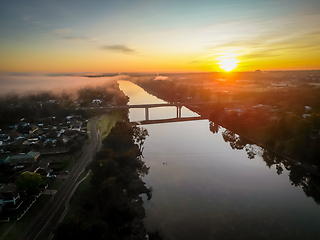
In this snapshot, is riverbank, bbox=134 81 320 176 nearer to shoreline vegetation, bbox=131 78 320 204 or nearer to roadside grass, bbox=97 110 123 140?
shoreline vegetation, bbox=131 78 320 204

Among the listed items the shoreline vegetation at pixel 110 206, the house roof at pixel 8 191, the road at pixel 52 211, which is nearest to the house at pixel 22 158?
the road at pixel 52 211

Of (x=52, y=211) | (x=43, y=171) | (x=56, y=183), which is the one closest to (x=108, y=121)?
(x=43, y=171)

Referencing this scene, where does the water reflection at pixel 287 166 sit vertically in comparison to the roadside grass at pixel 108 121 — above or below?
below

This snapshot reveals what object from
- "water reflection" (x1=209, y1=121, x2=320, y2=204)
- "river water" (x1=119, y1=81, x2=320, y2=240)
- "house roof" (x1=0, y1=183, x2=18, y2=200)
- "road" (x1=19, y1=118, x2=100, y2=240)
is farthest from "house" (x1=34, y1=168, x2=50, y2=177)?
"water reflection" (x1=209, y1=121, x2=320, y2=204)

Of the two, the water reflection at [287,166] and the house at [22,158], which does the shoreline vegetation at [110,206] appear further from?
the water reflection at [287,166]

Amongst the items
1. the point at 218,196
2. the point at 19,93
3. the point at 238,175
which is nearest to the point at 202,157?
the point at 238,175

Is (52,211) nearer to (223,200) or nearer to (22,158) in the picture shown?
(22,158)
